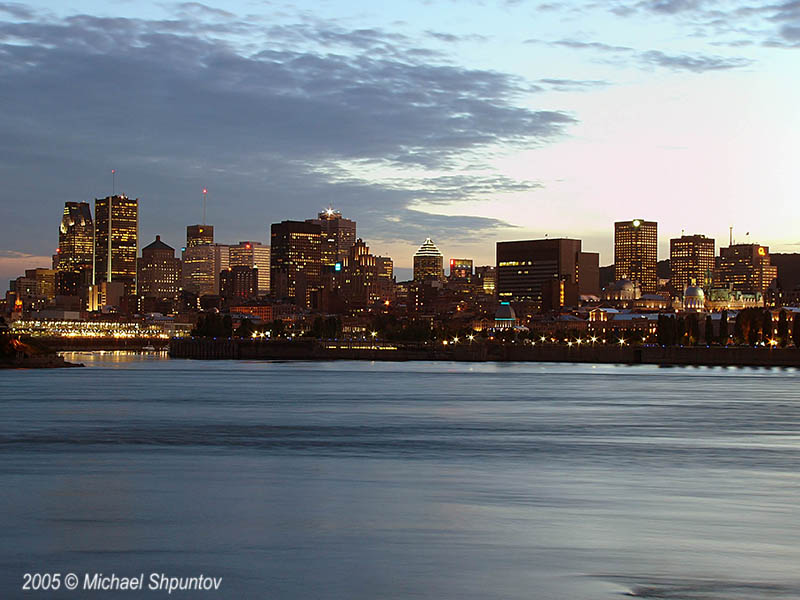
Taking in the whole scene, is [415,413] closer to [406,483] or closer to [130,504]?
[406,483]

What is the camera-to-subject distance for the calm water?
20016 millimetres

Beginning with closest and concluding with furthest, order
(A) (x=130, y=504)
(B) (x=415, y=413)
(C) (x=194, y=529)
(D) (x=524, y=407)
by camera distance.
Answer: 1. (C) (x=194, y=529)
2. (A) (x=130, y=504)
3. (B) (x=415, y=413)
4. (D) (x=524, y=407)

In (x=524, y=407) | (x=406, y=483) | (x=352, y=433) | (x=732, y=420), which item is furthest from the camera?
(x=524, y=407)

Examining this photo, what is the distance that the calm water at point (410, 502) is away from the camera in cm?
2002

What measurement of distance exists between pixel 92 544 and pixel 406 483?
12385mm

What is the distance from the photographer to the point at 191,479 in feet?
111

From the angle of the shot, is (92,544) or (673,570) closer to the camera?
(673,570)

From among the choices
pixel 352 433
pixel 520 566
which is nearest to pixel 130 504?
pixel 520 566

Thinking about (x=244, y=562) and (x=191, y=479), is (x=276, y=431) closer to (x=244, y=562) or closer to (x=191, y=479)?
(x=191, y=479)

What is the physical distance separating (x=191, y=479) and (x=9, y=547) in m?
11.7

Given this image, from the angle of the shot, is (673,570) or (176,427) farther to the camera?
(176,427)

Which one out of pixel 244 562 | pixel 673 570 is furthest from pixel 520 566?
pixel 244 562

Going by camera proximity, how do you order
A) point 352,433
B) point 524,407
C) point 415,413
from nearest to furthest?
point 352,433 → point 415,413 → point 524,407

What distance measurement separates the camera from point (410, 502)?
2911 centimetres
